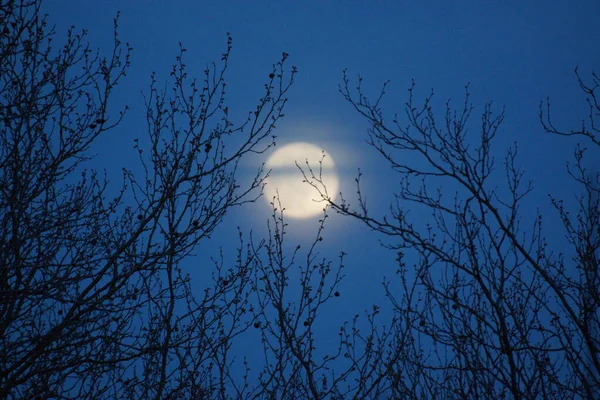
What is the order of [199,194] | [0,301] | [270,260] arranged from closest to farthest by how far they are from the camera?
[0,301] → [199,194] → [270,260]

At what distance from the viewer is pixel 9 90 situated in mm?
4570

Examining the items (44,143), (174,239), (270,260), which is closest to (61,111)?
(44,143)

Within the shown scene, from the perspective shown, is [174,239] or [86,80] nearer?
[174,239]

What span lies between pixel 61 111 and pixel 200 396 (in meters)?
3.32

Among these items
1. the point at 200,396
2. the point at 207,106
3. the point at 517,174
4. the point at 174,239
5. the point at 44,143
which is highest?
the point at 207,106

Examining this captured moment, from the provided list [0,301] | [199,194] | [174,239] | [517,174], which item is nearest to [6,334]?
[0,301]

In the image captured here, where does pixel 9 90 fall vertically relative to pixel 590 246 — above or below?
above

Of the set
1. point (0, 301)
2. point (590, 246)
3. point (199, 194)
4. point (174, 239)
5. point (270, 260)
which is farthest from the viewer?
point (270, 260)

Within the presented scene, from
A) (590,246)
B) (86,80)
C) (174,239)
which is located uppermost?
(86,80)

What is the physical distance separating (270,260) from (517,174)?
8.61 ft

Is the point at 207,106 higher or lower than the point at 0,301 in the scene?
higher

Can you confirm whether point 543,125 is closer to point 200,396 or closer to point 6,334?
point 200,396

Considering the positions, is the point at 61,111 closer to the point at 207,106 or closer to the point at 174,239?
the point at 207,106

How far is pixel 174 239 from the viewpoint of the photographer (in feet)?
13.9
